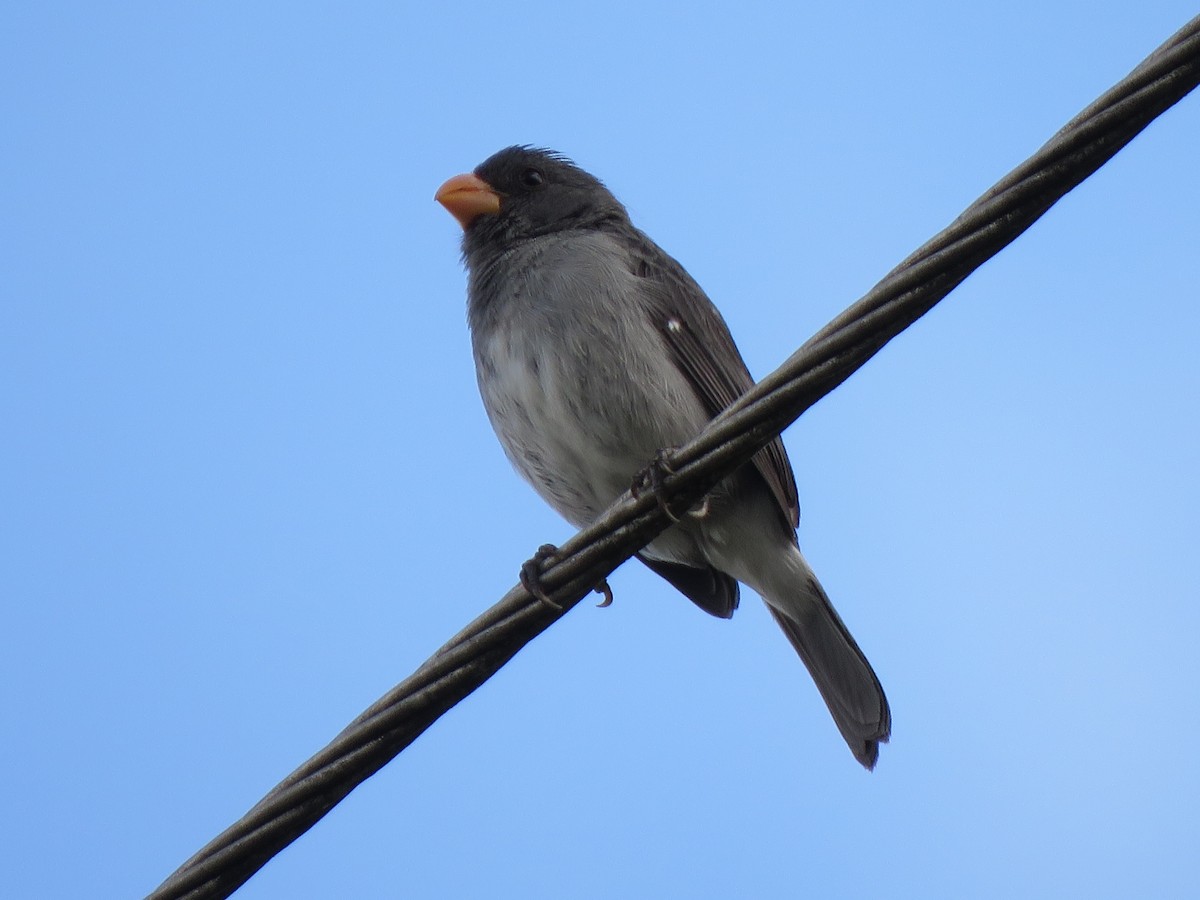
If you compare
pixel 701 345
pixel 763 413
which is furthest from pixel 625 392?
pixel 763 413

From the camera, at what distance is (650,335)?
4770 mm

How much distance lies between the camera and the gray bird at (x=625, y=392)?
4605mm

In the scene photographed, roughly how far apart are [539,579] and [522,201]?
288 cm

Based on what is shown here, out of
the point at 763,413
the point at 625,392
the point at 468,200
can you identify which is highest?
A: the point at 468,200

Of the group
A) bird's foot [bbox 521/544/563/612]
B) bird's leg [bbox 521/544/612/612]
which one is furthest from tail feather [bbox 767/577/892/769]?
bird's foot [bbox 521/544/563/612]

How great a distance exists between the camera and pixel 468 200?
569 cm

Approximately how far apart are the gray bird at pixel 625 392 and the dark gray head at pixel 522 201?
1 centimetres

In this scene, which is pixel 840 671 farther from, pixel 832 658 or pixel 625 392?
pixel 625 392

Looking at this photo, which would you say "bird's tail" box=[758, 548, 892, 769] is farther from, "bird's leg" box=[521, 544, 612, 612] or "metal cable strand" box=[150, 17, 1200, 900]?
"metal cable strand" box=[150, 17, 1200, 900]

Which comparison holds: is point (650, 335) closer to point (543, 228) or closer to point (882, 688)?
point (543, 228)

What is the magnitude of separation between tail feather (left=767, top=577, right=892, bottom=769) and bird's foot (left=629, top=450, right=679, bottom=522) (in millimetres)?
1907

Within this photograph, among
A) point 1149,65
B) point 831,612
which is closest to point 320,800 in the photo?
point 1149,65

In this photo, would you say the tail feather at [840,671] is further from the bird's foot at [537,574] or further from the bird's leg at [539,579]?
the bird's foot at [537,574]

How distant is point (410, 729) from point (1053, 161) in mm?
1756
